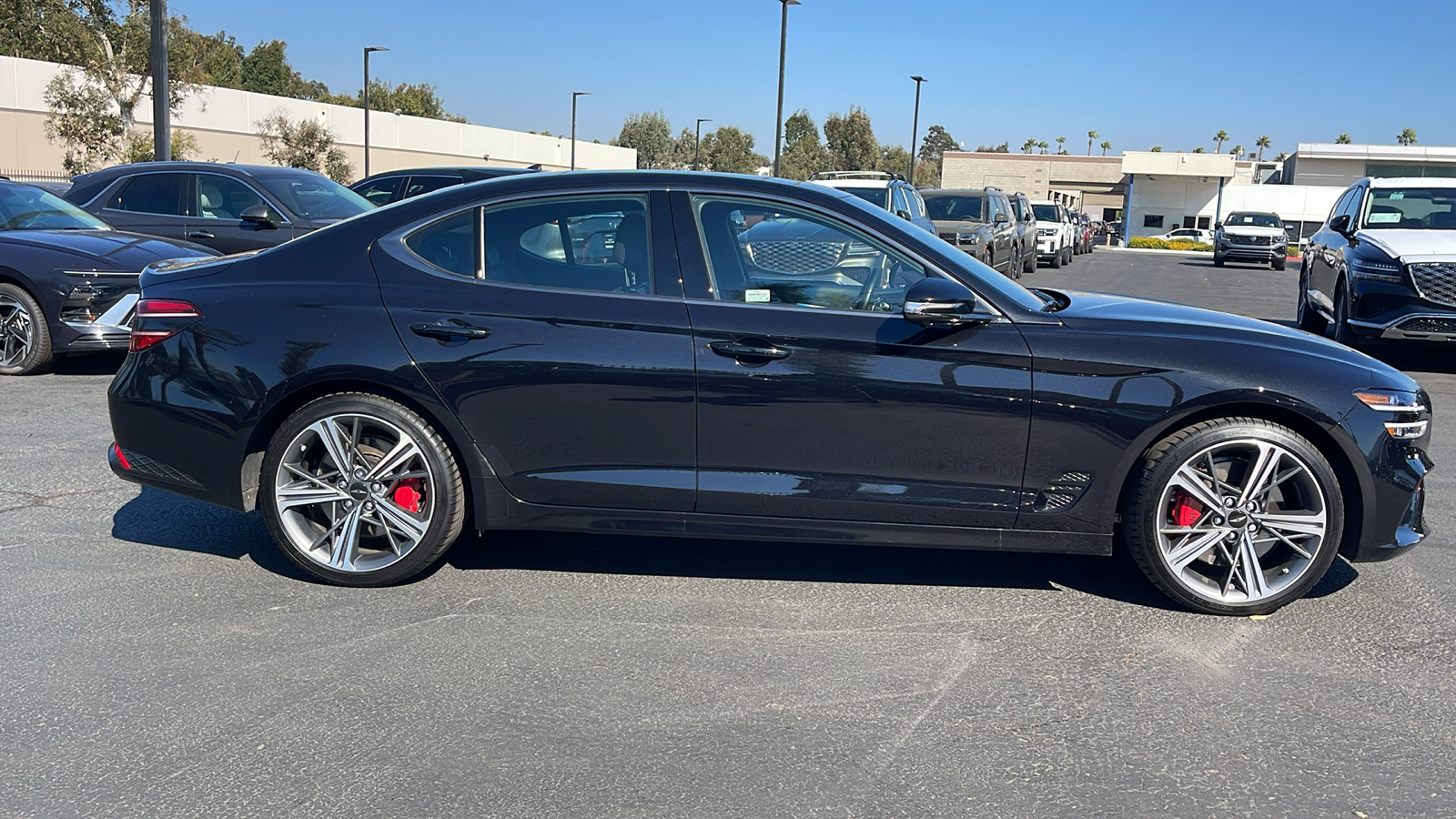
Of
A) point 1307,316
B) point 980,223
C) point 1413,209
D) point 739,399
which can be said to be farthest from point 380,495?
point 980,223

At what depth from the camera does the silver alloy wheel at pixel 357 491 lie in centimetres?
461

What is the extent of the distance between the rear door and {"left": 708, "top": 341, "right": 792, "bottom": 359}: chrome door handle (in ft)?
32.0

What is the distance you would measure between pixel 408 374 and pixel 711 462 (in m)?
1.19

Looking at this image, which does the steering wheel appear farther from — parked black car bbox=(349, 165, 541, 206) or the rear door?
parked black car bbox=(349, 165, 541, 206)

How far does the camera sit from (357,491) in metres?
4.63

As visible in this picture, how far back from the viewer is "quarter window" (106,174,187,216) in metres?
12.4

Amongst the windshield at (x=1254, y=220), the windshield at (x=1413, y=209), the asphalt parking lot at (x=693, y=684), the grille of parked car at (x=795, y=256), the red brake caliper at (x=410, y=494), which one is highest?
the windshield at (x=1254, y=220)

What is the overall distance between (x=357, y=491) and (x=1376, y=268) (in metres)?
9.37

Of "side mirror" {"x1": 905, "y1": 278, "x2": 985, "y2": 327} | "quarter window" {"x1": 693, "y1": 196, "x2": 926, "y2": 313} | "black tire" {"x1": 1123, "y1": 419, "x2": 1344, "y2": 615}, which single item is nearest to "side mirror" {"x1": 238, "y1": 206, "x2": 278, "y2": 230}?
"quarter window" {"x1": 693, "y1": 196, "x2": 926, "y2": 313}

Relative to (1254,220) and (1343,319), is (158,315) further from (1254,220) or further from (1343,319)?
(1254,220)

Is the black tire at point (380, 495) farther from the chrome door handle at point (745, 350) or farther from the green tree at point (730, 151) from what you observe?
the green tree at point (730, 151)

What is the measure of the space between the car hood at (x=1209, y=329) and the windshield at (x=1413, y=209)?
27.4ft

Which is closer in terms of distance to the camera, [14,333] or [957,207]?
[14,333]

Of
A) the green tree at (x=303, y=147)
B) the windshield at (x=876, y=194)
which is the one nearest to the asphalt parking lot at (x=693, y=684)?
the windshield at (x=876, y=194)
